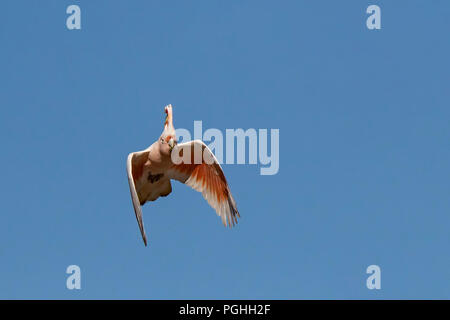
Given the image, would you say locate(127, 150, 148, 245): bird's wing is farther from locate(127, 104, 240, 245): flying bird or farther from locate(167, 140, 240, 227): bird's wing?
locate(167, 140, 240, 227): bird's wing

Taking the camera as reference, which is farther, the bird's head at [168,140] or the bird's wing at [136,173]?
the bird's head at [168,140]

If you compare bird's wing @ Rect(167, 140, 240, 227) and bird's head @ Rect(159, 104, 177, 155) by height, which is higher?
bird's head @ Rect(159, 104, 177, 155)

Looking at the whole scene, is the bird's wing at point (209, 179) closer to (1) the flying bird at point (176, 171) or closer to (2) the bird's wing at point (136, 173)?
(1) the flying bird at point (176, 171)

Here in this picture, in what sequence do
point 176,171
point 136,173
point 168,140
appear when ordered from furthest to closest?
point 176,171
point 136,173
point 168,140

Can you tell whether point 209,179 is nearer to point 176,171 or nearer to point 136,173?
point 176,171

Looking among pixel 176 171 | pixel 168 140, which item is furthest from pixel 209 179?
pixel 168 140

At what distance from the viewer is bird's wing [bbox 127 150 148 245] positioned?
2044cm

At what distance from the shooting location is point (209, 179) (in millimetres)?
23453

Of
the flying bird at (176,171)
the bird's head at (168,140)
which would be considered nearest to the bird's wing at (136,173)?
the flying bird at (176,171)

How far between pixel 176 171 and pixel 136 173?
1295 millimetres

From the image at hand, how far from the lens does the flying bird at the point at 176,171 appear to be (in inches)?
874

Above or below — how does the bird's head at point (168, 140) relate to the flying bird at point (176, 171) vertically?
above


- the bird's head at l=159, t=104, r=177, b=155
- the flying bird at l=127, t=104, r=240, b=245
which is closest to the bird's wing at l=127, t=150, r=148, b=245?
the flying bird at l=127, t=104, r=240, b=245

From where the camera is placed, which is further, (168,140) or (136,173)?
(136,173)
